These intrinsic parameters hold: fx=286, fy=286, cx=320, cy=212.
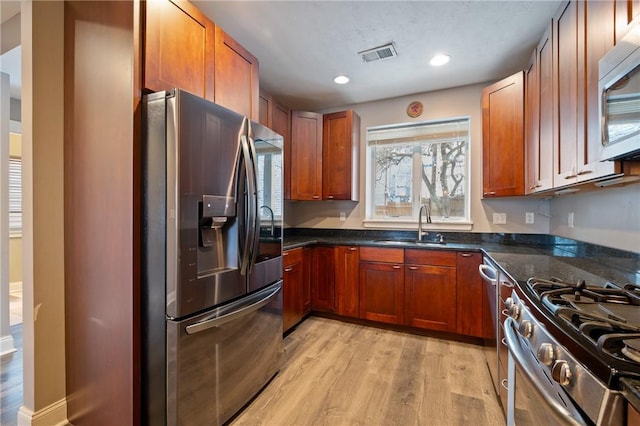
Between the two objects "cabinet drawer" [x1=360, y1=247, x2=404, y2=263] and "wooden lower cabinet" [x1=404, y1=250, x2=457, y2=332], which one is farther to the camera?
"cabinet drawer" [x1=360, y1=247, x2=404, y2=263]

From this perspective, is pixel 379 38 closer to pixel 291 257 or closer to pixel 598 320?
pixel 291 257

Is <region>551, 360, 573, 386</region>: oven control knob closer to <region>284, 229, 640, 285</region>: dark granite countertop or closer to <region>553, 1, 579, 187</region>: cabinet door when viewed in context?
<region>284, 229, 640, 285</region>: dark granite countertop

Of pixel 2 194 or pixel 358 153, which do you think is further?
pixel 358 153

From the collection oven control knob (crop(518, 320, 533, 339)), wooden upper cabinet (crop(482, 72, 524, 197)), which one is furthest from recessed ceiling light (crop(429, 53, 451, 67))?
oven control knob (crop(518, 320, 533, 339))

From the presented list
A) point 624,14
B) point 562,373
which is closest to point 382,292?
point 562,373

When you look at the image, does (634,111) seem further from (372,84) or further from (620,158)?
(372,84)

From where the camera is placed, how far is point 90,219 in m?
1.51

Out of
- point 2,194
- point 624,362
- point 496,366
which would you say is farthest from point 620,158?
point 2,194

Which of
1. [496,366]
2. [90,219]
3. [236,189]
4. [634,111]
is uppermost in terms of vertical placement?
[634,111]

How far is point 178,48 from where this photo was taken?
1585 mm

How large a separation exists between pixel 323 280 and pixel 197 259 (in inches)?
75.2

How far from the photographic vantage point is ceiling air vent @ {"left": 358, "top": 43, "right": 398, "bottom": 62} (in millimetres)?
2330

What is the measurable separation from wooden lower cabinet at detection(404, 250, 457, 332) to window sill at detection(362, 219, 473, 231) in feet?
1.96

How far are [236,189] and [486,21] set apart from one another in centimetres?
208
